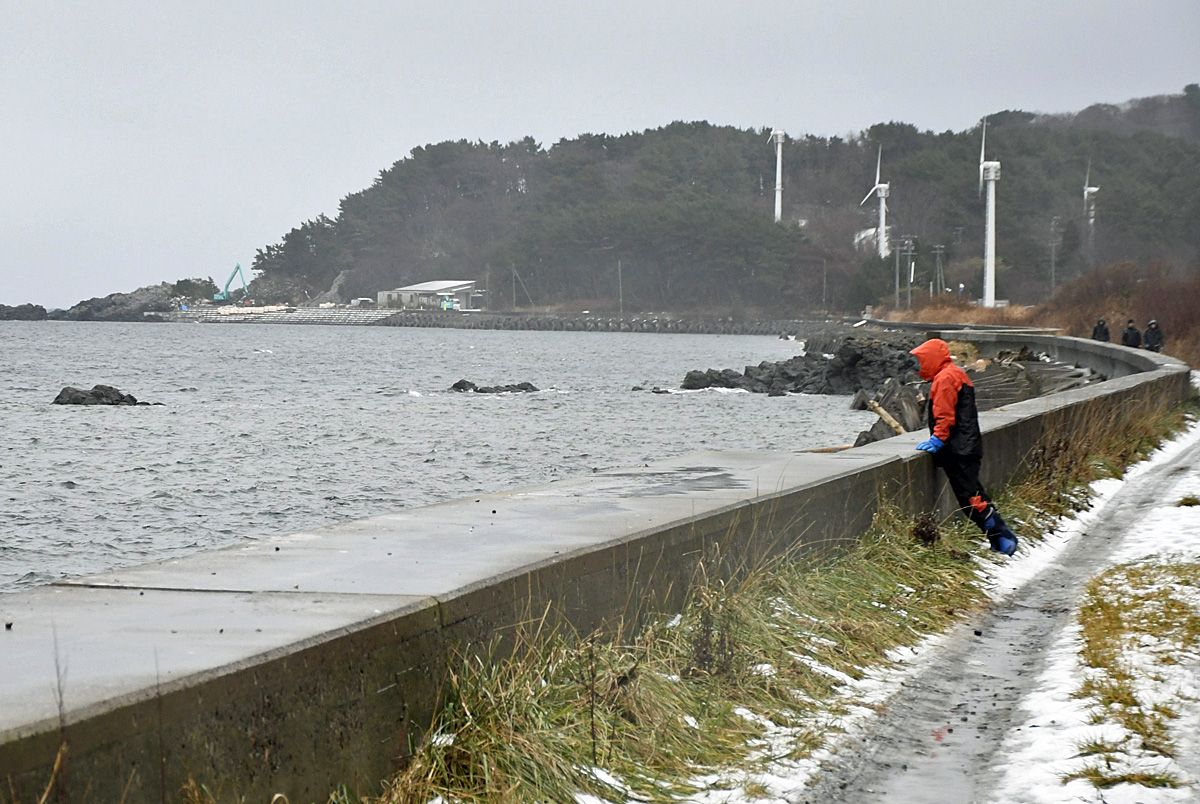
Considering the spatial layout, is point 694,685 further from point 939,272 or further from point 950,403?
point 939,272

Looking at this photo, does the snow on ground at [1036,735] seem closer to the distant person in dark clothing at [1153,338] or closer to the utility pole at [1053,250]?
the distant person in dark clothing at [1153,338]

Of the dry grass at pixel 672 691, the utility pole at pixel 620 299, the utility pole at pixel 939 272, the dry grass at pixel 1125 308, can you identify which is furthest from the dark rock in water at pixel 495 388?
the utility pole at pixel 620 299

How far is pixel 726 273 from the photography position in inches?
7121

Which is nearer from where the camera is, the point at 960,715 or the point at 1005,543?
the point at 960,715

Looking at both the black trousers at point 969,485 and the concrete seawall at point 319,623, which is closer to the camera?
the concrete seawall at point 319,623

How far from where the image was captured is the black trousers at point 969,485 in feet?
37.0

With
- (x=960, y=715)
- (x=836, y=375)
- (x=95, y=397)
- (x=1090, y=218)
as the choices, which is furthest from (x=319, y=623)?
(x=1090, y=218)

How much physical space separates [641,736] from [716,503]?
2.27m

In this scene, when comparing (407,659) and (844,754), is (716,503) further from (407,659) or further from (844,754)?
(407,659)

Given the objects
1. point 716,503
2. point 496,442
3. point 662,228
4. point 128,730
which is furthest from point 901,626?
point 662,228

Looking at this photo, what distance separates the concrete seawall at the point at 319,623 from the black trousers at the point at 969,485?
2591 mm

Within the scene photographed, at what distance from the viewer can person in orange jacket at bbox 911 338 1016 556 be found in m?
11.2

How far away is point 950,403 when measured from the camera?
11219mm

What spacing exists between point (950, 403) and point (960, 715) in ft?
14.1
